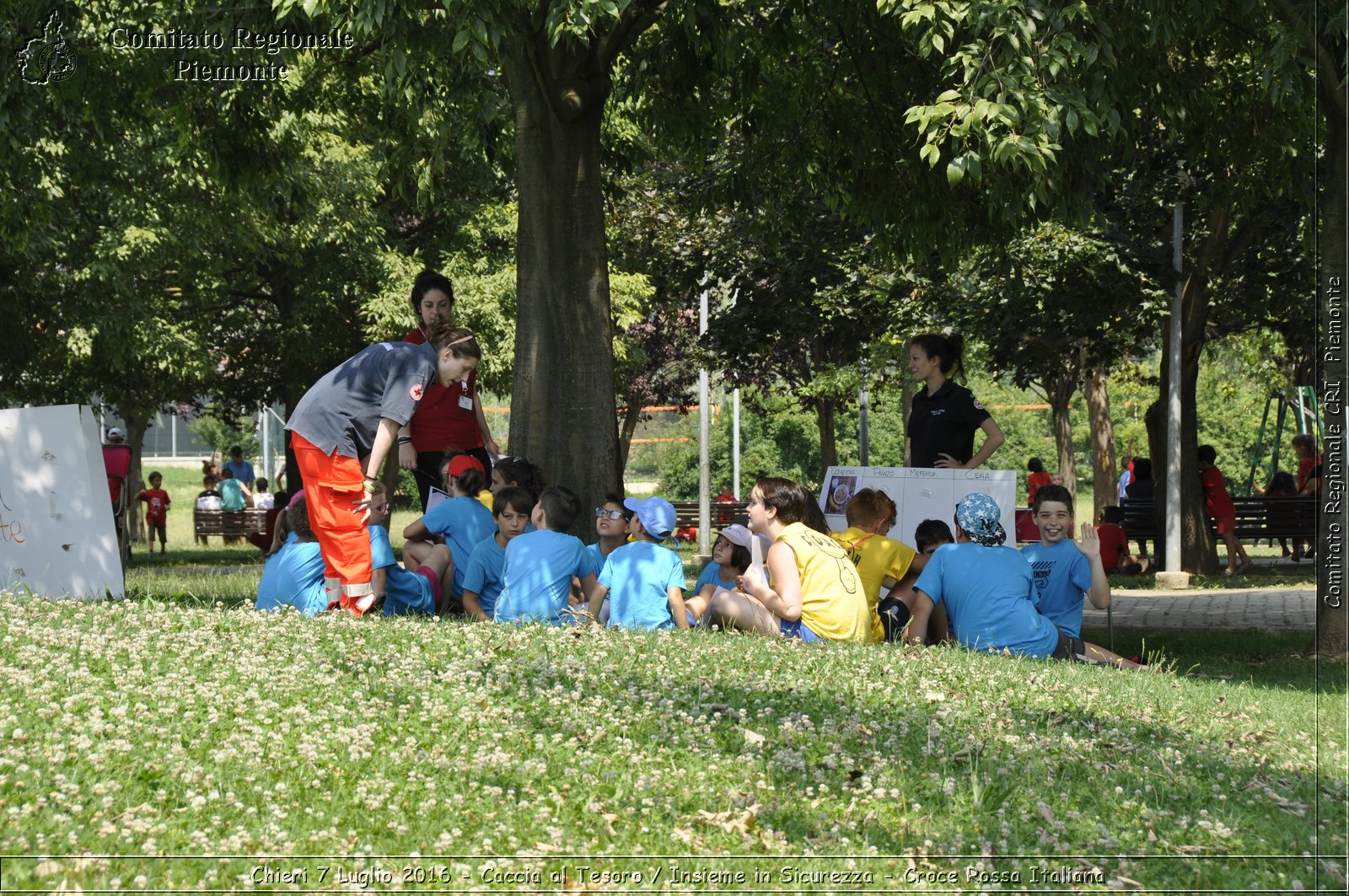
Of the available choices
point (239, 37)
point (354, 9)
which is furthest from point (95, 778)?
point (239, 37)

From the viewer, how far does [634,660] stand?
7.05 m

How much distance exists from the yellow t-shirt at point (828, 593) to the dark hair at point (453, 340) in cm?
220

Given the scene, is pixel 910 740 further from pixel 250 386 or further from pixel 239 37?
pixel 250 386

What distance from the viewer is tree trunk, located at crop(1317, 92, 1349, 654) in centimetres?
872

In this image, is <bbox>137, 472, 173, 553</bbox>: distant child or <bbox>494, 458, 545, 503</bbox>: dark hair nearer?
<bbox>494, 458, 545, 503</bbox>: dark hair

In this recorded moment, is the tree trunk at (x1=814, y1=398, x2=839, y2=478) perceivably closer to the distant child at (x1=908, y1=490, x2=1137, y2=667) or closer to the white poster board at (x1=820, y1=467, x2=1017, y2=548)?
the white poster board at (x1=820, y1=467, x2=1017, y2=548)

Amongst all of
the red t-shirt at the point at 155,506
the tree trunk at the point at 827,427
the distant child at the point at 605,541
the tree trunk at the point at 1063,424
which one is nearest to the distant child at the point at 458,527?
the distant child at the point at 605,541

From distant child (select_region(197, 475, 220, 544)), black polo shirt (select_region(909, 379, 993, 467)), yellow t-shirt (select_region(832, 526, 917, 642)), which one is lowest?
distant child (select_region(197, 475, 220, 544))

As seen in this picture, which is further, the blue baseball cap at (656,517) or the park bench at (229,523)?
the park bench at (229,523)

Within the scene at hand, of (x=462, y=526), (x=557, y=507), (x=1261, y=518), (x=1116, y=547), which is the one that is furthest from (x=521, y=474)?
(x=1261, y=518)

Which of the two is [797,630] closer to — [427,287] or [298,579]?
[298,579]

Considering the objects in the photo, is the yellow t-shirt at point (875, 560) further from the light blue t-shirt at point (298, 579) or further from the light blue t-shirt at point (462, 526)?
the light blue t-shirt at point (298, 579)

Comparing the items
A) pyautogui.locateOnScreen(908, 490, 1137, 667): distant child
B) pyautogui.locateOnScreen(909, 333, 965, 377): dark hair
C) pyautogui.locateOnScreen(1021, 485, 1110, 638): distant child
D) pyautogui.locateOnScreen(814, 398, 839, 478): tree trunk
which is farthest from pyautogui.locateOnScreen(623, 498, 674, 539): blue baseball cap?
pyautogui.locateOnScreen(814, 398, 839, 478): tree trunk

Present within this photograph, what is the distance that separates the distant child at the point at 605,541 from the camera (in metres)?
8.99
